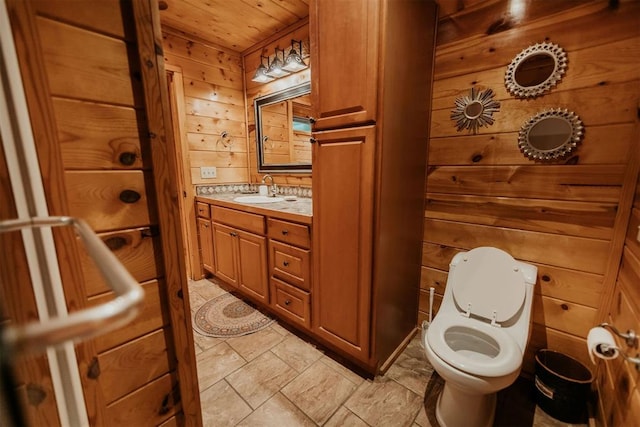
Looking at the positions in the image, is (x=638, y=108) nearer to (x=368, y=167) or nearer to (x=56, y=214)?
(x=368, y=167)

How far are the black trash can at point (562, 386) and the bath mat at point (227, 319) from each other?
5.50 ft

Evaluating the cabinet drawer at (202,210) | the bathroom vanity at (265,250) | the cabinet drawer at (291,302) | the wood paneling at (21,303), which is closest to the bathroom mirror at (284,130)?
the bathroom vanity at (265,250)

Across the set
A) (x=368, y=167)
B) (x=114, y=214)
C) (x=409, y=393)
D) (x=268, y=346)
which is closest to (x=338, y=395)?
(x=409, y=393)

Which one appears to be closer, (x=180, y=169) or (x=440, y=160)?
(x=440, y=160)

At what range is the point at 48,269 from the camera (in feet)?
2.10

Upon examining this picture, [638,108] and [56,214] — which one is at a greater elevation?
[638,108]

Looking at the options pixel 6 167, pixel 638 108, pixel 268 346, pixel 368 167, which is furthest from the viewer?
pixel 268 346

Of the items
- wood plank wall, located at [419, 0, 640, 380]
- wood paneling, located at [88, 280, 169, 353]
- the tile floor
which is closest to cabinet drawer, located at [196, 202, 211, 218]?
the tile floor

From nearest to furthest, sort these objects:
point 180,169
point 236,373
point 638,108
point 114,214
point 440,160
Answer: point 114,214 < point 638,108 < point 236,373 < point 440,160 < point 180,169

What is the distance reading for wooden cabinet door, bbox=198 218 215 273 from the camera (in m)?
2.64

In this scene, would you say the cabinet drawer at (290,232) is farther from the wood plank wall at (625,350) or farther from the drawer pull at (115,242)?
the wood plank wall at (625,350)

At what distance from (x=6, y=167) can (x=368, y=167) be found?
3.89ft

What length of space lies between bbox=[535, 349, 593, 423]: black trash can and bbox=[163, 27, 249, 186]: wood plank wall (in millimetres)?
2872

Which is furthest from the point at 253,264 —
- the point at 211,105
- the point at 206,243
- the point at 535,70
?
the point at 535,70
